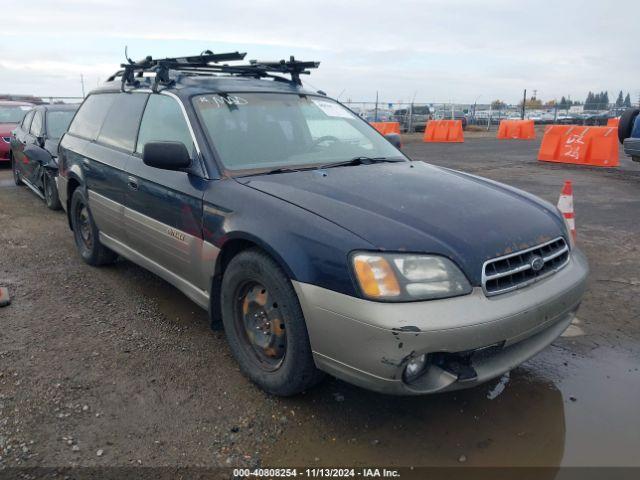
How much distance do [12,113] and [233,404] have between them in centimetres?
1260

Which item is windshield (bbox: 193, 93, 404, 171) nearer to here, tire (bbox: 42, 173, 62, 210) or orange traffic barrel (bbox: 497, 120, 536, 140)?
tire (bbox: 42, 173, 62, 210)

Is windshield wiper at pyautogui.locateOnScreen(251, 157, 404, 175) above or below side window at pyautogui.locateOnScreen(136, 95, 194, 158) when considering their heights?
below

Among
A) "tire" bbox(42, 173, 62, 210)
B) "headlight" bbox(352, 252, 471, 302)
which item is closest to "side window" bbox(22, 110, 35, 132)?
"tire" bbox(42, 173, 62, 210)

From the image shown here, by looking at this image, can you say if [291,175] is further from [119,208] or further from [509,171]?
[509,171]

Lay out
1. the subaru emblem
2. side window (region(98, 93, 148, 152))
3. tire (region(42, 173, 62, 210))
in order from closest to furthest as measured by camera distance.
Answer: the subaru emblem, side window (region(98, 93, 148, 152)), tire (region(42, 173, 62, 210))

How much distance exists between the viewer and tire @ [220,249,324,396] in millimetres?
2668

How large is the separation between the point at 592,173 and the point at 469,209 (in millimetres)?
10300

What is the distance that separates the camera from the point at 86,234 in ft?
17.3

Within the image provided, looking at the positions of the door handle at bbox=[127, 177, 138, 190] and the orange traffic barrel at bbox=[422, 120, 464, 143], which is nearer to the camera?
the door handle at bbox=[127, 177, 138, 190]

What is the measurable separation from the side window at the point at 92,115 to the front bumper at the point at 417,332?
323 centimetres

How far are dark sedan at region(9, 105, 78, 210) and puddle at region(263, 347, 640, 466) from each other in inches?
244

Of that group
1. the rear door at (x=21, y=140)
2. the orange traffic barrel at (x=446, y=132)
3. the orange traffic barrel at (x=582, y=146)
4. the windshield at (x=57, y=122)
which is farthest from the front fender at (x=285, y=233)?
the orange traffic barrel at (x=446, y=132)

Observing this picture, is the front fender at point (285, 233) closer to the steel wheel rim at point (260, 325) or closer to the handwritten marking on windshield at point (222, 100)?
the steel wheel rim at point (260, 325)

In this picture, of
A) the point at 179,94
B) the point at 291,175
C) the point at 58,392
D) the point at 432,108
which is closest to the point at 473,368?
the point at 291,175
